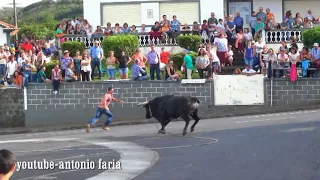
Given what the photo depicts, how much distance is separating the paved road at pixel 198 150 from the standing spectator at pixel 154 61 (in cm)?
427

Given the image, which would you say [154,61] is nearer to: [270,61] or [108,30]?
[270,61]

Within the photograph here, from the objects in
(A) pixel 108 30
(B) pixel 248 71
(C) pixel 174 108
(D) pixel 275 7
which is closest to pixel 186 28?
(A) pixel 108 30

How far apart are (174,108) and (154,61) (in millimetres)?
7583

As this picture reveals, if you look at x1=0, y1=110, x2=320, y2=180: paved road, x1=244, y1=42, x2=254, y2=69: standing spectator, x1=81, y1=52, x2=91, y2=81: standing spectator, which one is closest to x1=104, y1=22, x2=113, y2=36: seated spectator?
x1=81, y1=52, x2=91, y2=81: standing spectator

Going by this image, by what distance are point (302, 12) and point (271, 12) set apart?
1509mm

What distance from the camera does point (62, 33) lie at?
1403 inches

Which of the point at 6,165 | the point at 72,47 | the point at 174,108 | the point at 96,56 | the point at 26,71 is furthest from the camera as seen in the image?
the point at 72,47

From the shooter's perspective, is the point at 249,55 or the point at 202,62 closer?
the point at 202,62

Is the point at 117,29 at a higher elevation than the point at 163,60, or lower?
higher

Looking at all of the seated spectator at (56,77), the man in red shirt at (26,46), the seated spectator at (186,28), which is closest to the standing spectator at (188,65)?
the seated spectator at (186,28)

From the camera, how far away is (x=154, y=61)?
30312mm

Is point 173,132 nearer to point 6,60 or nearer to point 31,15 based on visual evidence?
point 6,60

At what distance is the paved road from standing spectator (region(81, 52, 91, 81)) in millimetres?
4778

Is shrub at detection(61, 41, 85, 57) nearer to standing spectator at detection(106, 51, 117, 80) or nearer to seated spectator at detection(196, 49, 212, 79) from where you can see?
standing spectator at detection(106, 51, 117, 80)
